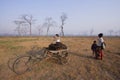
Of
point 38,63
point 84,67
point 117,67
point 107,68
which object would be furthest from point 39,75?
point 117,67

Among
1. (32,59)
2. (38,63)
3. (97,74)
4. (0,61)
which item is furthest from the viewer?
(0,61)

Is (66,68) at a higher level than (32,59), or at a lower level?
lower

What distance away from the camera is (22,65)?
30.2 ft

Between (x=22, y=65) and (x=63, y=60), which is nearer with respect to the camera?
(x=22, y=65)

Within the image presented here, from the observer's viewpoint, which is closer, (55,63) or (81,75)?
(81,75)

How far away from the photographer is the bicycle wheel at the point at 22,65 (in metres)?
8.92

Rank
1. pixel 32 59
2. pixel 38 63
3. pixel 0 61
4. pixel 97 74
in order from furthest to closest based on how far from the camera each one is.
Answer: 1. pixel 0 61
2. pixel 38 63
3. pixel 32 59
4. pixel 97 74

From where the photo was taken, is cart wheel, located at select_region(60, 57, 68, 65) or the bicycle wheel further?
cart wheel, located at select_region(60, 57, 68, 65)

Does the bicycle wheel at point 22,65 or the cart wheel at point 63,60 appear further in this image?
the cart wheel at point 63,60

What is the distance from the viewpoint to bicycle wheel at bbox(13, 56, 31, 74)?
8922mm

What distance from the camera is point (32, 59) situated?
29.7 ft

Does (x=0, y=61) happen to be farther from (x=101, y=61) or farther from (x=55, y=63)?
(x=101, y=61)

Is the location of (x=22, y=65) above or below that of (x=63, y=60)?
below

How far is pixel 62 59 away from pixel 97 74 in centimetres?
244
